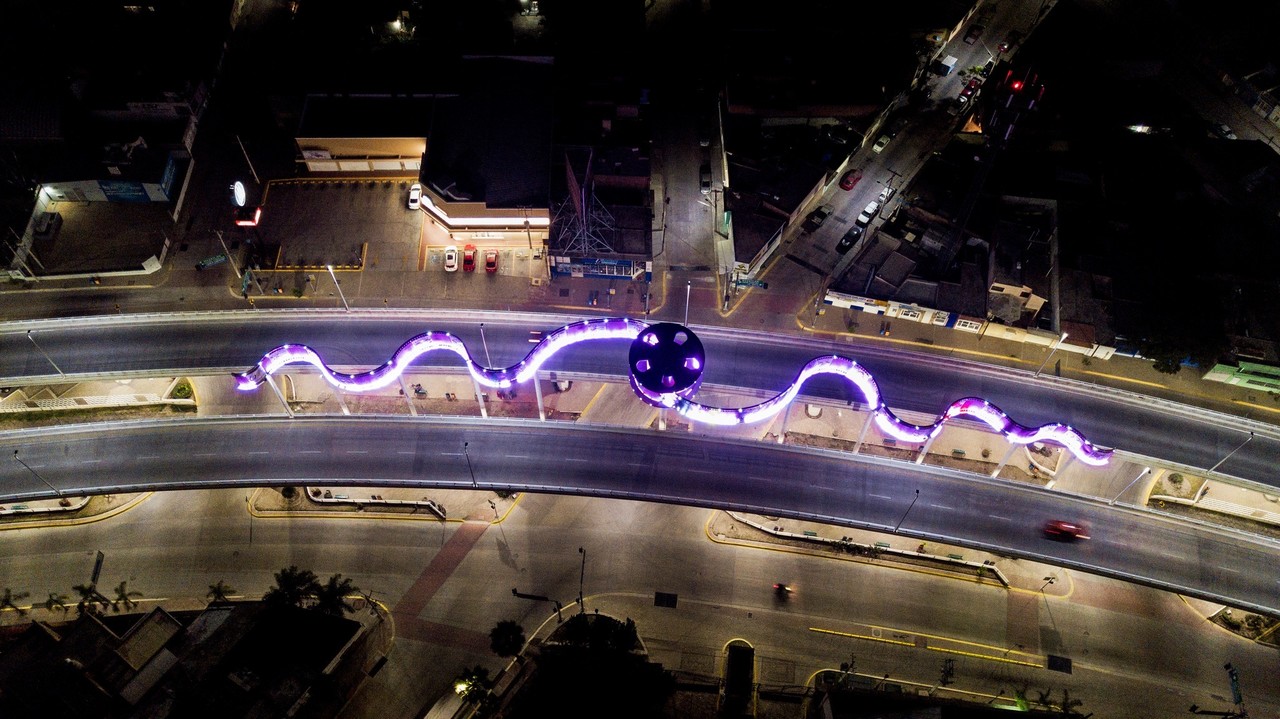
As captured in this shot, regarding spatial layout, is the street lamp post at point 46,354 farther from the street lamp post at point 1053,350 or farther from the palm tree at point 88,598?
the street lamp post at point 1053,350

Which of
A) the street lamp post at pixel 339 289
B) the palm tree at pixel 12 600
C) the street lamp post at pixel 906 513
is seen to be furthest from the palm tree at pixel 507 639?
the palm tree at pixel 12 600

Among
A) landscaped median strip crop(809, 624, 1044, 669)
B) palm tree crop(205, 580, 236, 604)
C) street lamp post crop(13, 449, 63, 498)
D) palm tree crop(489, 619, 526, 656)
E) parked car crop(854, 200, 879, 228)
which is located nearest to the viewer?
palm tree crop(489, 619, 526, 656)

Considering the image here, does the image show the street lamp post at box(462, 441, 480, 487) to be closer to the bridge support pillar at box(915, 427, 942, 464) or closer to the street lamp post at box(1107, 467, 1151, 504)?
the bridge support pillar at box(915, 427, 942, 464)

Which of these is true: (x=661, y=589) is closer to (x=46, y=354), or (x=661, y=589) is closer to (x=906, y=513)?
(x=906, y=513)

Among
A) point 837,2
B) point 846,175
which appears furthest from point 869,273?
point 837,2

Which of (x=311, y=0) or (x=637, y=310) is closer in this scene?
(x=637, y=310)

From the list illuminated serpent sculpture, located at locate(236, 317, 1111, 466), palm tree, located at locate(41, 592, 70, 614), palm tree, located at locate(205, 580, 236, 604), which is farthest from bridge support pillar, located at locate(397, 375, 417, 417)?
palm tree, located at locate(41, 592, 70, 614)

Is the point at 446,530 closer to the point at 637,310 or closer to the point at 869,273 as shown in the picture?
the point at 637,310
